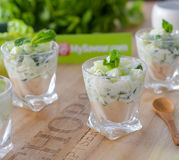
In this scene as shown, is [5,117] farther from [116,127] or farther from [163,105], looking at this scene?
[163,105]

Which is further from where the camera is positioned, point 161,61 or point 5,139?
point 161,61

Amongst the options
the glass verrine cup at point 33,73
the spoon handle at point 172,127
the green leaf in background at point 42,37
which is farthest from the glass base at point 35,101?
the spoon handle at point 172,127

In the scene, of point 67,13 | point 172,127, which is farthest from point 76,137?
point 67,13

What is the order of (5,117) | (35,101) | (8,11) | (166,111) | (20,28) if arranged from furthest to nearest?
(8,11) < (20,28) < (35,101) < (166,111) < (5,117)

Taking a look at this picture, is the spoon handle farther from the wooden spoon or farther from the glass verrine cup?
the glass verrine cup

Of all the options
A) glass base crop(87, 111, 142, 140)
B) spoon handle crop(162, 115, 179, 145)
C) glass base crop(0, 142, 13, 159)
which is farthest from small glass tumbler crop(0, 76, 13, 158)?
spoon handle crop(162, 115, 179, 145)

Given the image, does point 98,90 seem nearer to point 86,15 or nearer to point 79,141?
point 79,141

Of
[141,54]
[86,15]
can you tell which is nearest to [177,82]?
[141,54]
